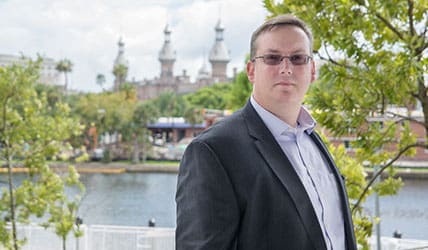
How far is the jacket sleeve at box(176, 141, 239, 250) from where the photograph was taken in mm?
854

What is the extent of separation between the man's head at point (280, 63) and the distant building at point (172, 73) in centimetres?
5863

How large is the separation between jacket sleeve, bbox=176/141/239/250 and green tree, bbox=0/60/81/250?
4.12m

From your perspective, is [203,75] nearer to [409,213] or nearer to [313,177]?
[409,213]

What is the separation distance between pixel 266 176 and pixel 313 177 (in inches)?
5.0

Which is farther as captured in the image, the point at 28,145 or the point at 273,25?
the point at 28,145

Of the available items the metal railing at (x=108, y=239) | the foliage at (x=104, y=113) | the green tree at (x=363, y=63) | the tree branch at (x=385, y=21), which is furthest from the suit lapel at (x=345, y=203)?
the foliage at (x=104, y=113)

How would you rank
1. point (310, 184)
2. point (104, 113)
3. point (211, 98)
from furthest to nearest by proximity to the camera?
point (211, 98)
point (104, 113)
point (310, 184)

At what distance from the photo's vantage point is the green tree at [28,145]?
15.8ft

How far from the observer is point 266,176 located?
882 mm

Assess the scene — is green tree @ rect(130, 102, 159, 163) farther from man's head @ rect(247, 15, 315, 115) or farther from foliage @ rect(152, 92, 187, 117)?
man's head @ rect(247, 15, 315, 115)

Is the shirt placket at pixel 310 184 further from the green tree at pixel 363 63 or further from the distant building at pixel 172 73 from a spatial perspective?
the distant building at pixel 172 73

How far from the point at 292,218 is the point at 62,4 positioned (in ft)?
214

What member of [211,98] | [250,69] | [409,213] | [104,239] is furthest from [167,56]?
[250,69]

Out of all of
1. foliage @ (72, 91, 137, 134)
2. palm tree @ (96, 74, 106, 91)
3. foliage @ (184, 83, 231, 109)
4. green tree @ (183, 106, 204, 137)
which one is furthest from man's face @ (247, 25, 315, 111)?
palm tree @ (96, 74, 106, 91)
